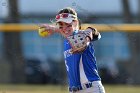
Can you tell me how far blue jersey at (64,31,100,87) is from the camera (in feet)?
18.6

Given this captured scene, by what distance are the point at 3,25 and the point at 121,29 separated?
2312 millimetres

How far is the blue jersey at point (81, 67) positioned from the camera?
5676mm

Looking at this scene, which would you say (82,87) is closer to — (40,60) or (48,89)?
(48,89)

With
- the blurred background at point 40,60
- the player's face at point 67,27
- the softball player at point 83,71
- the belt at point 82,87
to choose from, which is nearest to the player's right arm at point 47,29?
the player's face at point 67,27

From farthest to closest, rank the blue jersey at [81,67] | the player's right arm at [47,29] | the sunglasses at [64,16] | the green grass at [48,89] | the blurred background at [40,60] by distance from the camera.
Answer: the blurred background at [40,60] → the green grass at [48,89] → the blue jersey at [81,67] → the sunglasses at [64,16] → the player's right arm at [47,29]

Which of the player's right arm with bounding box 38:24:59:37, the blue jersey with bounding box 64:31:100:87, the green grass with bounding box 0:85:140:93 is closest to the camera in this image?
the player's right arm with bounding box 38:24:59:37

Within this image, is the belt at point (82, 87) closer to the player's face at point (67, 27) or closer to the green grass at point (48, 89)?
the player's face at point (67, 27)

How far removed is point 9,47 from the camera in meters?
12.6

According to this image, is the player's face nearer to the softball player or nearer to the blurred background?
the softball player

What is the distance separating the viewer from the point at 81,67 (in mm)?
5695

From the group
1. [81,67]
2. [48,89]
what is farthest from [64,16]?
[48,89]

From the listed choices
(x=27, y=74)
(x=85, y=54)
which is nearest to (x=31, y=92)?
(x=27, y=74)

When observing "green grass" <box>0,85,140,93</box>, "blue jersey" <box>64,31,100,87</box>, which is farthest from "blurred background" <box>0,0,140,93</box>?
"blue jersey" <box>64,31,100,87</box>

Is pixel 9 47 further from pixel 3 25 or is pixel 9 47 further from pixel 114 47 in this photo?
pixel 114 47
